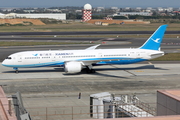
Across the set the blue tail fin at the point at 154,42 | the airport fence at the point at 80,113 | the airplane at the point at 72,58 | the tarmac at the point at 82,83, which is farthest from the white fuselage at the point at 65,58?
the airport fence at the point at 80,113

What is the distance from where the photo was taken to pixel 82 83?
45312mm

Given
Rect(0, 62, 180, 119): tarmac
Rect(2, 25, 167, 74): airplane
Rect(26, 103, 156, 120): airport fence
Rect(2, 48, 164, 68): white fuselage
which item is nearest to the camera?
Rect(26, 103, 156, 120): airport fence

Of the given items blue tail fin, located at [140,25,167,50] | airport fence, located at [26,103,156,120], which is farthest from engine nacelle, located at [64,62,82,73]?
airport fence, located at [26,103,156,120]

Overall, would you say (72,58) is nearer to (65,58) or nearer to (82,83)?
(65,58)

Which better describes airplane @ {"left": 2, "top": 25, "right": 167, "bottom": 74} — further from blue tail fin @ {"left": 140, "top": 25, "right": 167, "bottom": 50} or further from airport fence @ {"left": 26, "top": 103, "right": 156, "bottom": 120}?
airport fence @ {"left": 26, "top": 103, "right": 156, "bottom": 120}

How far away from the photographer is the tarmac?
122ft

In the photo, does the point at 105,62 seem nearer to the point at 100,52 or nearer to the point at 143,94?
the point at 100,52

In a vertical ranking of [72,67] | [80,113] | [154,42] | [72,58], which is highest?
[154,42]

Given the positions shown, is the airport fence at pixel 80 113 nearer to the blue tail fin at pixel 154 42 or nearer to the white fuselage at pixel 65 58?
the white fuselage at pixel 65 58

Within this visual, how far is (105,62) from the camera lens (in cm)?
5250

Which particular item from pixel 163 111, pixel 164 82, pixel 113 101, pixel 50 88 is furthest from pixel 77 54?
pixel 163 111

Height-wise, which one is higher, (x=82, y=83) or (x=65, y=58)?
(x=65, y=58)

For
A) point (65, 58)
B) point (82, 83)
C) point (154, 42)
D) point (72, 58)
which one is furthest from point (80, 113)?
point (154, 42)

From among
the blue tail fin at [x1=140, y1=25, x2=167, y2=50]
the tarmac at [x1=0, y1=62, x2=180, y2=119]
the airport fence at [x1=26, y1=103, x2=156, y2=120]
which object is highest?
the blue tail fin at [x1=140, y1=25, x2=167, y2=50]
